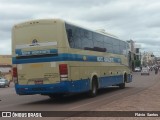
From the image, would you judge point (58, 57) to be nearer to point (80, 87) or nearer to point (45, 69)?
point (45, 69)

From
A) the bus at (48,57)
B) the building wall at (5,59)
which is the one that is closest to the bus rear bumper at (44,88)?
the bus at (48,57)

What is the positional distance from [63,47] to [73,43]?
114 centimetres

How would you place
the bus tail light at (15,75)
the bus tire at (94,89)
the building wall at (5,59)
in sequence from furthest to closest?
Answer: the building wall at (5,59), the bus tire at (94,89), the bus tail light at (15,75)

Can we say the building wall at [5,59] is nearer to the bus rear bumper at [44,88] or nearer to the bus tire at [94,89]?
the bus tire at [94,89]

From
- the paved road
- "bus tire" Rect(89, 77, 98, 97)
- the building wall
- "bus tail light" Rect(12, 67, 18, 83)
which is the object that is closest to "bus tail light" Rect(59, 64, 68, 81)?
the paved road

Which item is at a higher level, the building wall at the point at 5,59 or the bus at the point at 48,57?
the building wall at the point at 5,59

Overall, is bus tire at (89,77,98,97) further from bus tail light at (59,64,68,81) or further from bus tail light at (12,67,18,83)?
bus tail light at (12,67,18,83)

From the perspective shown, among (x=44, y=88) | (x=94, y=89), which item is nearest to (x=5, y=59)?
(x=94, y=89)

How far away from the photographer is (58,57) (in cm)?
1869

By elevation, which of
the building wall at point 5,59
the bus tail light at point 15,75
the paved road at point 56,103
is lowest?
the paved road at point 56,103

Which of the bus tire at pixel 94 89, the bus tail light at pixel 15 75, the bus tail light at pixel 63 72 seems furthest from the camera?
the bus tire at pixel 94 89

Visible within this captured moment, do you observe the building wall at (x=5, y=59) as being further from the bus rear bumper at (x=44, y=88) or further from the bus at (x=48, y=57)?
the bus rear bumper at (x=44, y=88)

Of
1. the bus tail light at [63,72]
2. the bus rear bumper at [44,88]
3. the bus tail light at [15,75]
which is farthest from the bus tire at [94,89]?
the bus tail light at [15,75]

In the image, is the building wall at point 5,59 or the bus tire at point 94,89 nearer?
the bus tire at point 94,89
